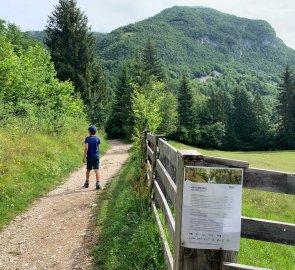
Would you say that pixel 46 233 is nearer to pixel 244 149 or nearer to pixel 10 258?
pixel 10 258

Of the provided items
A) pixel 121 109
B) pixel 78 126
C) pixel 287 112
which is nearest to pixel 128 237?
pixel 78 126

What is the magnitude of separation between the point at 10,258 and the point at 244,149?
72692 mm

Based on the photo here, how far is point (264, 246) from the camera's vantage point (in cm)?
629

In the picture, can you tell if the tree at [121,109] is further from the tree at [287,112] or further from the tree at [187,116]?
the tree at [287,112]

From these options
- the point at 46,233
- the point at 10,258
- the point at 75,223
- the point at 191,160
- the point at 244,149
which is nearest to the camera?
the point at 191,160

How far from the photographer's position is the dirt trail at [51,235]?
5938mm

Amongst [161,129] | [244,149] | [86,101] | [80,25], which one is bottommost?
[244,149]

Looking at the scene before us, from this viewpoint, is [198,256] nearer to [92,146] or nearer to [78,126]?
[92,146]


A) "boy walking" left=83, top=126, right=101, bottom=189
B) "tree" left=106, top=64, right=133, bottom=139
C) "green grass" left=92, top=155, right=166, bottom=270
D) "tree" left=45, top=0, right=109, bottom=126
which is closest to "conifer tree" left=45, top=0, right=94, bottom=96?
"tree" left=45, top=0, right=109, bottom=126

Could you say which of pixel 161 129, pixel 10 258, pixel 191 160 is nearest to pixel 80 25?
pixel 161 129

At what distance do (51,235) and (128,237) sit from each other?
6.13 feet

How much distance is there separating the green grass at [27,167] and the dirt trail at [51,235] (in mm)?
369

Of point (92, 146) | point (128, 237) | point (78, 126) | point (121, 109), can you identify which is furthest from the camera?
point (121, 109)

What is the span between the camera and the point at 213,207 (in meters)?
2.68
